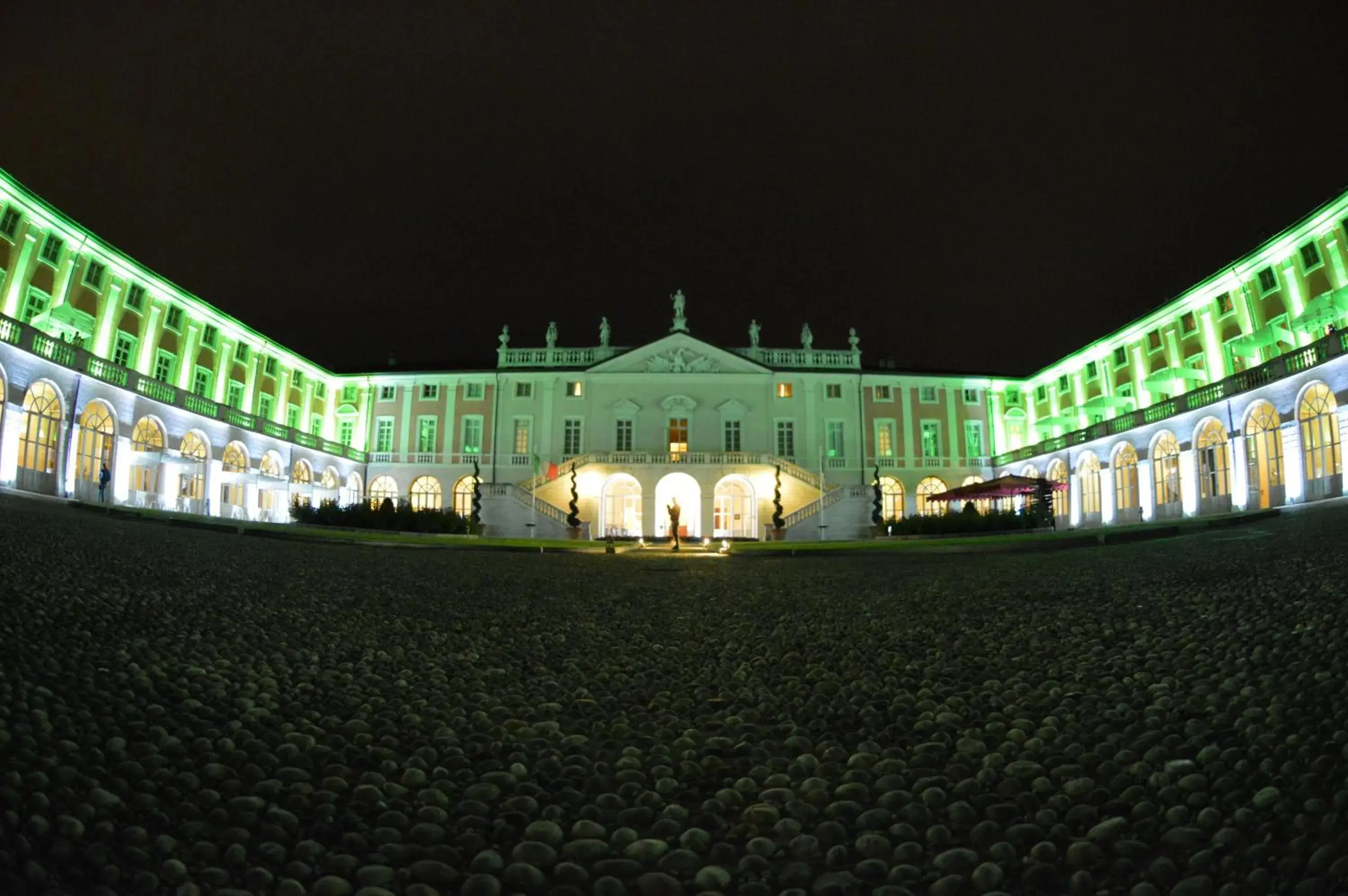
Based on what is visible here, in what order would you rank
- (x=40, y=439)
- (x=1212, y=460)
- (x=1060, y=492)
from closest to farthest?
1. (x=40, y=439)
2. (x=1212, y=460)
3. (x=1060, y=492)

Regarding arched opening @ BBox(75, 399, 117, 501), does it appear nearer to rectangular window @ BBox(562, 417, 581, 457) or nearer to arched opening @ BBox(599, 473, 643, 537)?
arched opening @ BBox(599, 473, 643, 537)

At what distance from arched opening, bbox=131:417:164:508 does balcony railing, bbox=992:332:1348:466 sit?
4387 centimetres

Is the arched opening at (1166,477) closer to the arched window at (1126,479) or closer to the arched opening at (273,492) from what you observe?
the arched window at (1126,479)

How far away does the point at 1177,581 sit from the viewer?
8.66m

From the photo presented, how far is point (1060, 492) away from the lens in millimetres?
49406

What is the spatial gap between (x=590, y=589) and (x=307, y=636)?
4652 millimetres

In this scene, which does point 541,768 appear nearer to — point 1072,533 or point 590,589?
point 590,589

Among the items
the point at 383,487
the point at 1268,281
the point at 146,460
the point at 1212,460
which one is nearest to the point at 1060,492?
the point at 1212,460

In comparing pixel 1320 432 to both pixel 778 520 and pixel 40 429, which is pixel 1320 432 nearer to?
pixel 778 520

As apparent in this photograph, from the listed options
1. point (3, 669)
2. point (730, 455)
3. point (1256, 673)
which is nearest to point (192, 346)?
point (730, 455)

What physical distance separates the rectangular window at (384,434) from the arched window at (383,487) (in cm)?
202

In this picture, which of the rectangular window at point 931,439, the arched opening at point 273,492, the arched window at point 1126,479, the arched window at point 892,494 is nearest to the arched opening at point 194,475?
the arched opening at point 273,492

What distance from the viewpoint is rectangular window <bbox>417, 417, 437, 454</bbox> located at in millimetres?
56688

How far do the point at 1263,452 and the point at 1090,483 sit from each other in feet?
45.4
